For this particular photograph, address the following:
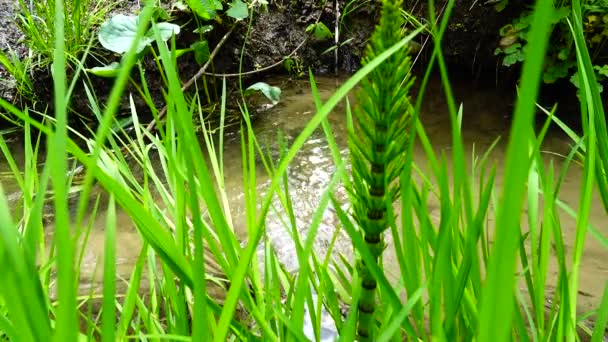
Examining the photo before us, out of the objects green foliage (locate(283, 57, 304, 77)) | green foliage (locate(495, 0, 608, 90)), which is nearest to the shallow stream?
green foliage (locate(283, 57, 304, 77))

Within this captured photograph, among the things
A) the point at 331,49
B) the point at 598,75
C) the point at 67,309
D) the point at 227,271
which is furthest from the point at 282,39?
the point at 67,309

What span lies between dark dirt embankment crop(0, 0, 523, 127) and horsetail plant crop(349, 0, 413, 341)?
55.6 inches

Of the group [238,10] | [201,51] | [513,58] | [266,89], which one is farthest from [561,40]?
[201,51]

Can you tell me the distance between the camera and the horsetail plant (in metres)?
0.21

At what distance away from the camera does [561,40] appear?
1.65 metres

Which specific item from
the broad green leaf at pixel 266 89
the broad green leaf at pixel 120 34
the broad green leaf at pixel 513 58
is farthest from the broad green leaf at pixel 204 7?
the broad green leaf at pixel 513 58

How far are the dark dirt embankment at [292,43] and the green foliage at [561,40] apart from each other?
0.24 meters

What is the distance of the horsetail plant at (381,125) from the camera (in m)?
0.21

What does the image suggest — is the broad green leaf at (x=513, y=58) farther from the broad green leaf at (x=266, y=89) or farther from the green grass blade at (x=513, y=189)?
the green grass blade at (x=513, y=189)

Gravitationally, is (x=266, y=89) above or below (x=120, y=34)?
below

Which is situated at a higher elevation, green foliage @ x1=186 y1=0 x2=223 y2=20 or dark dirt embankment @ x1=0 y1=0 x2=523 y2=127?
green foliage @ x1=186 y1=0 x2=223 y2=20

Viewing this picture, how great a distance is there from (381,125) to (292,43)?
2064mm

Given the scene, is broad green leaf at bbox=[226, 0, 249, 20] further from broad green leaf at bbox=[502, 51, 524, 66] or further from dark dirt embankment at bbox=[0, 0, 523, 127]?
broad green leaf at bbox=[502, 51, 524, 66]

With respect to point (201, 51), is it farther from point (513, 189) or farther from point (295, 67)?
point (513, 189)
